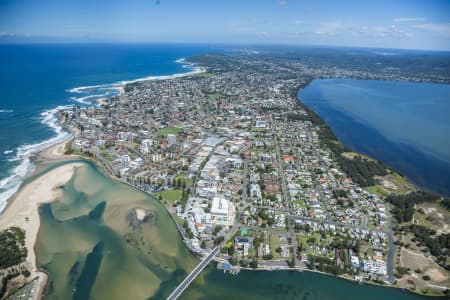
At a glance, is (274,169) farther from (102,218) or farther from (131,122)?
(131,122)

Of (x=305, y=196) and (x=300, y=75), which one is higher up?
(x=300, y=75)

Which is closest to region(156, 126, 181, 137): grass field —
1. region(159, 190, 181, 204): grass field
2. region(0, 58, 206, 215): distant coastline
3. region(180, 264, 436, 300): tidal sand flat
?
region(0, 58, 206, 215): distant coastline

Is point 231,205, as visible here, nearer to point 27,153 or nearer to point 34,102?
point 27,153

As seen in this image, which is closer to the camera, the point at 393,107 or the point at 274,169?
the point at 274,169

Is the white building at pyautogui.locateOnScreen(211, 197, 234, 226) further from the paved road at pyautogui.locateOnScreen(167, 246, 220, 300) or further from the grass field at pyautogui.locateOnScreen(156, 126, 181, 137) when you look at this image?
the grass field at pyautogui.locateOnScreen(156, 126, 181, 137)

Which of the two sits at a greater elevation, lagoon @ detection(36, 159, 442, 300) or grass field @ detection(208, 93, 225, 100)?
grass field @ detection(208, 93, 225, 100)

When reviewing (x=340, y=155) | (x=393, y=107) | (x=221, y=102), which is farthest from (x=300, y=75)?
(x=340, y=155)

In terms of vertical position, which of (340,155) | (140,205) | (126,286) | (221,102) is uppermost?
(221,102)
